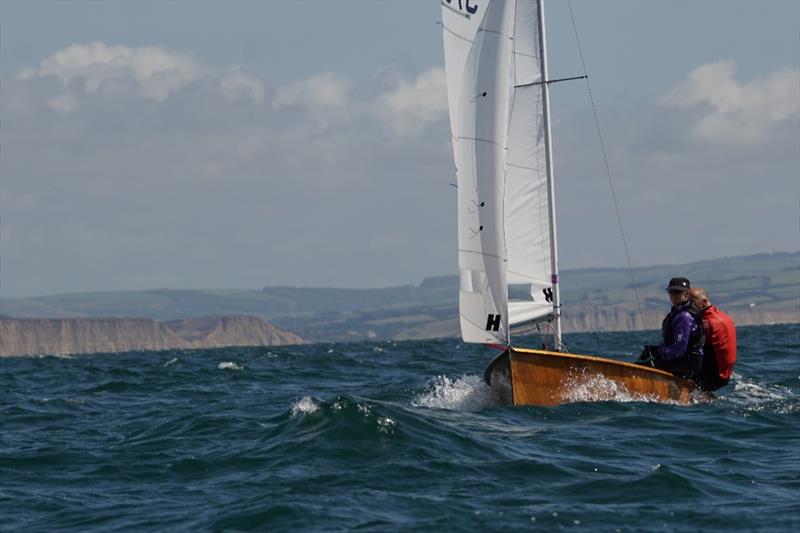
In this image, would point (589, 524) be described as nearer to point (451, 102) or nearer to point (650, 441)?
point (650, 441)

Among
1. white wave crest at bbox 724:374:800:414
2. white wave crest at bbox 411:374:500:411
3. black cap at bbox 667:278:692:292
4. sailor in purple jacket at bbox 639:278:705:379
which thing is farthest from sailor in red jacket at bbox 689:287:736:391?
white wave crest at bbox 411:374:500:411

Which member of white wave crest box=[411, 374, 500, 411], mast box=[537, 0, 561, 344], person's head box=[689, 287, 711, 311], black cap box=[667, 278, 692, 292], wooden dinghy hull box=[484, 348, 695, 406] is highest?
mast box=[537, 0, 561, 344]

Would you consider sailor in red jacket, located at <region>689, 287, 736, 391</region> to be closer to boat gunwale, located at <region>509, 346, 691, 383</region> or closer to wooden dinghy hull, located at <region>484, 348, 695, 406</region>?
boat gunwale, located at <region>509, 346, 691, 383</region>

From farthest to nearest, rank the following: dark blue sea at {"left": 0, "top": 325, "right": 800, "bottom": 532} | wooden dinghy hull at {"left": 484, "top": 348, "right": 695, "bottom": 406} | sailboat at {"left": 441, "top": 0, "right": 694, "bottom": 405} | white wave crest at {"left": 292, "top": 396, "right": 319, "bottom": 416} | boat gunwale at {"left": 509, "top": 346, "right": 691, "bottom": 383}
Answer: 1. sailboat at {"left": 441, "top": 0, "right": 694, "bottom": 405}
2. wooden dinghy hull at {"left": 484, "top": 348, "right": 695, "bottom": 406}
3. boat gunwale at {"left": 509, "top": 346, "right": 691, "bottom": 383}
4. white wave crest at {"left": 292, "top": 396, "right": 319, "bottom": 416}
5. dark blue sea at {"left": 0, "top": 325, "right": 800, "bottom": 532}

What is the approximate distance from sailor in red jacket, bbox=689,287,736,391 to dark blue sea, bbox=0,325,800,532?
1.75ft

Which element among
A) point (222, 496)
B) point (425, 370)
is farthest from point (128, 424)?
point (425, 370)

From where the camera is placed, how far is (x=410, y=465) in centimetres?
1536

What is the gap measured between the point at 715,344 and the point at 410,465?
8.51m

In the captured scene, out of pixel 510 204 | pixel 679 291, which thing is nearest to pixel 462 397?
pixel 510 204

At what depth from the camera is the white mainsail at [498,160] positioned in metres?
21.0

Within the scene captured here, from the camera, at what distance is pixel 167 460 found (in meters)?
16.8

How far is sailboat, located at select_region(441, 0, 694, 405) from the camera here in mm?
20719

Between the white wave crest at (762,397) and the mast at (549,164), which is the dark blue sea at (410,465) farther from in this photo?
the mast at (549,164)

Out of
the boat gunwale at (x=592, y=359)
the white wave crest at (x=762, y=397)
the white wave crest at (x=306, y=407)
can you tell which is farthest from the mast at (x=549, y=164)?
the white wave crest at (x=306, y=407)
